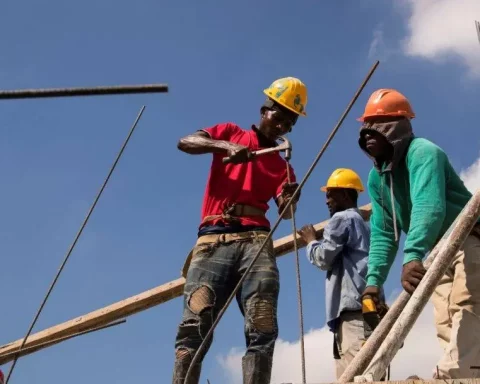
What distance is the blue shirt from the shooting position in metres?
5.25

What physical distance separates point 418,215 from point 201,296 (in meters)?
1.36

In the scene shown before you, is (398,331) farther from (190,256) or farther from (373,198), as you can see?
(190,256)

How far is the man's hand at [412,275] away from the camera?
3.38m

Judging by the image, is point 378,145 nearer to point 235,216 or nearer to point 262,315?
point 235,216

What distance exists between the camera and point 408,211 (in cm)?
403

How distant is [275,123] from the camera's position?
5035mm

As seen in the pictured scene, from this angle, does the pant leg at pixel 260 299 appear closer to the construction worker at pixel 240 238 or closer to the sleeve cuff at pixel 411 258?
the construction worker at pixel 240 238

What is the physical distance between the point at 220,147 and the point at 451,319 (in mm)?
A: 1741

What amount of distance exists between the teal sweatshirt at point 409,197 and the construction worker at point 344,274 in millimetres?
1147

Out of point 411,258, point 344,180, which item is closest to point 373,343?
point 411,258

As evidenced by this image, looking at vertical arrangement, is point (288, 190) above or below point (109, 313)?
below

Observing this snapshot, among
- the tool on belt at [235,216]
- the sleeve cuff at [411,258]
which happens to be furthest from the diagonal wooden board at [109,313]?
the sleeve cuff at [411,258]

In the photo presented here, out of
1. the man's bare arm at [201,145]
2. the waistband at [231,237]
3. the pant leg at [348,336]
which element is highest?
the man's bare arm at [201,145]

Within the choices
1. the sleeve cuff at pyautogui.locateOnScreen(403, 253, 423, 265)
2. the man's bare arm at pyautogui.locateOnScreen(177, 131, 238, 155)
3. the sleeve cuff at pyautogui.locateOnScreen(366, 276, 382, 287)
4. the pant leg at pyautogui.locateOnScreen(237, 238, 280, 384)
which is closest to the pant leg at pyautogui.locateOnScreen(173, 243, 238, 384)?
the pant leg at pyautogui.locateOnScreen(237, 238, 280, 384)
